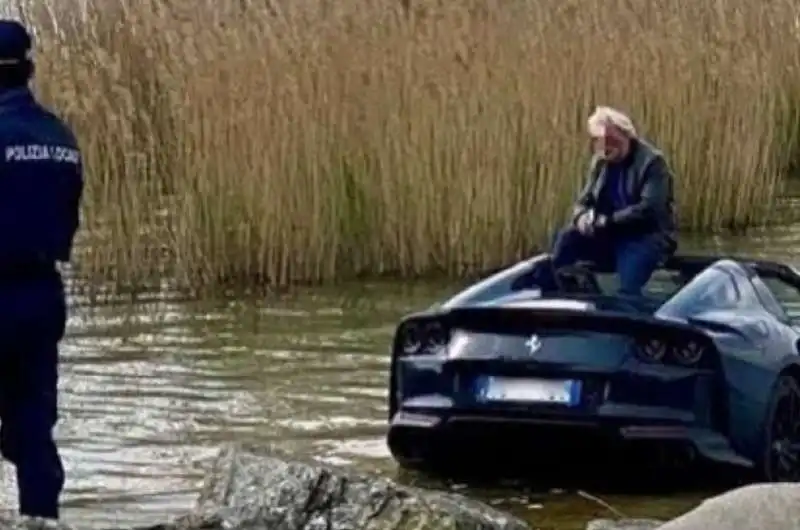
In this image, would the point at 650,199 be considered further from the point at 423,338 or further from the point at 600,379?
the point at 600,379

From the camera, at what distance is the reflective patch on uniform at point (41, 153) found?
24.7 ft

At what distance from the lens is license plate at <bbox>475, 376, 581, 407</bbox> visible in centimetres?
927

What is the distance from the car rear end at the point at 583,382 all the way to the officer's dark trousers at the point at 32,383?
7.32 ft

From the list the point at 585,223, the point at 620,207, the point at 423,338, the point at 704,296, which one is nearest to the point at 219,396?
the point at 585,223

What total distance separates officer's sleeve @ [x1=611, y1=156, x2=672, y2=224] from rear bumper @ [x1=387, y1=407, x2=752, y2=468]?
7.30 feet

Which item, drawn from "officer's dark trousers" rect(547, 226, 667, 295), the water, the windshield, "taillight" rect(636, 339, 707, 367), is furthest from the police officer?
"officer's dark trousers" rect(547, 226, 667, 295)

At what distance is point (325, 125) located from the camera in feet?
53.1

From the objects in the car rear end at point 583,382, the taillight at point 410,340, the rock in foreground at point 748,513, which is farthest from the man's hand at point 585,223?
the rock in foreground at point 748,513

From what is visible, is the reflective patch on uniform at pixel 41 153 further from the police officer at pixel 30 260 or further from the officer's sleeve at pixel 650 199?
the officer's sleeve at pixel 650 199

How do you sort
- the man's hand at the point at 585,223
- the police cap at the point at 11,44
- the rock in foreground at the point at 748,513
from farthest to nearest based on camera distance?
the man's hand at the point at 585,223 → the police cap at the point at 11,44 → the rock in foreground at the point at 748,513

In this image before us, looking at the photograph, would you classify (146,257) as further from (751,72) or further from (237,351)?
(751,72)

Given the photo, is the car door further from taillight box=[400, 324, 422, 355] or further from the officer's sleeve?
taillight box=[400, 324, 422, 355]

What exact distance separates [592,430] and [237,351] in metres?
4.79

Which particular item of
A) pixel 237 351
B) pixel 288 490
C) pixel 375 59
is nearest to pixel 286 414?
pixel 237 351
